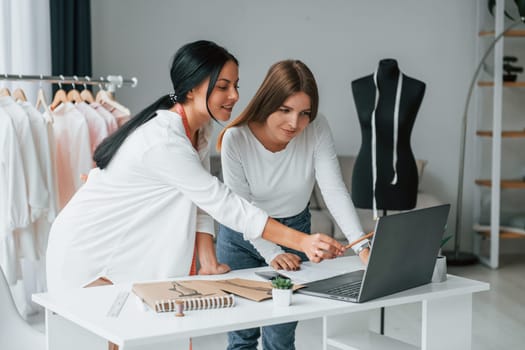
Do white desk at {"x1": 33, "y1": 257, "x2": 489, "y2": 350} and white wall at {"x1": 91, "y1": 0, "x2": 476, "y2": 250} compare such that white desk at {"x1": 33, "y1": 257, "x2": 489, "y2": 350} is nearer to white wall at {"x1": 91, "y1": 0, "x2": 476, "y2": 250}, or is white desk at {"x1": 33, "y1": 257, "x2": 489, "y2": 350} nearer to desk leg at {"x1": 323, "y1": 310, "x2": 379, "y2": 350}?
desk leg at {"x1": 323, "y1": 310, "x2": 379, "y2": 350}

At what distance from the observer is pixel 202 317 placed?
5.70 ft

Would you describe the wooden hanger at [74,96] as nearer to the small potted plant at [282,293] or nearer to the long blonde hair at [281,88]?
the long blonde hair at [281,88]

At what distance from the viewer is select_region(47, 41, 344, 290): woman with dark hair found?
6.54 feet

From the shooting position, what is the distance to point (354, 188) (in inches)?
165

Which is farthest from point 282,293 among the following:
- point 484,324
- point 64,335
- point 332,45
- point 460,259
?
point 332,45

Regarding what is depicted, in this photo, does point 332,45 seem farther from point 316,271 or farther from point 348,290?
point 348,290

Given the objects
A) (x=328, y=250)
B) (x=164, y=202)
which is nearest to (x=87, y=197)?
(x=164, y=202)

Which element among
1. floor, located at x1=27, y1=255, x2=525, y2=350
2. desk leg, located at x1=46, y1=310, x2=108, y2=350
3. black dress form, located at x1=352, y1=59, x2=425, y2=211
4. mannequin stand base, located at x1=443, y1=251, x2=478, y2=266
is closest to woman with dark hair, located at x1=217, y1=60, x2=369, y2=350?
desk leg, located at x1=46, y1=310, x2=108, y2=350

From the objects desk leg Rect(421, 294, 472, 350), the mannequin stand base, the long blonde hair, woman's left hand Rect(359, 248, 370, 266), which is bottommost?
the mannequin stand base

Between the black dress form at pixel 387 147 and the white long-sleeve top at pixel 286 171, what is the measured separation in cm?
158

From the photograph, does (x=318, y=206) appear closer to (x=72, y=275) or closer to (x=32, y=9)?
(x=32, y=9)

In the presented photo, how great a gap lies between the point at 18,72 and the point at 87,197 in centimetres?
235

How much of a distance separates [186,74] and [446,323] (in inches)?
39.2

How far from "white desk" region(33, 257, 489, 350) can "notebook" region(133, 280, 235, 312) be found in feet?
0.07
